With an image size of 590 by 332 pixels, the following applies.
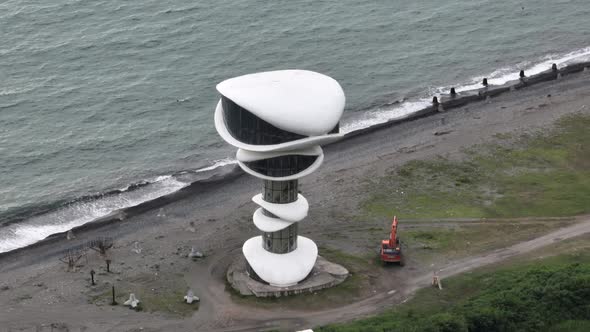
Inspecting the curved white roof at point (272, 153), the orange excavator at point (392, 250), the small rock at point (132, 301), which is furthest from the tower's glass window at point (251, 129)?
the small rock at point (132, 301)

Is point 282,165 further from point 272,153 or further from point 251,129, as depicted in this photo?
point 251,129

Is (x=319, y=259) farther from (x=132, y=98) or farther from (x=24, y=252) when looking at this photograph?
(x=132, y=98)

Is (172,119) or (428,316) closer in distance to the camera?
(428,316)

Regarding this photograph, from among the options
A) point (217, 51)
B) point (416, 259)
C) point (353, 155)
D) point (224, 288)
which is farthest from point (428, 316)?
point (217, 51)

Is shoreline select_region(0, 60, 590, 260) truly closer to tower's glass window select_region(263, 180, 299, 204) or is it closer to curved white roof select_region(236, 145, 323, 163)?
tower's glass window select_region(263, 180, 299, 204)

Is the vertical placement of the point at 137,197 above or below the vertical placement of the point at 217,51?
below

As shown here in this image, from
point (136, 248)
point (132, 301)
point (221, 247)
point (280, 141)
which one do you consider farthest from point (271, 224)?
point (136, 248)

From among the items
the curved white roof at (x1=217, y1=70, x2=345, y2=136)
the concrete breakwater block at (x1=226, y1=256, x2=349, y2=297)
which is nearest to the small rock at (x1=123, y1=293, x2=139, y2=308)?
the concrete breakwater block at (x1=226, y1=256, x2=349, y2=297)
